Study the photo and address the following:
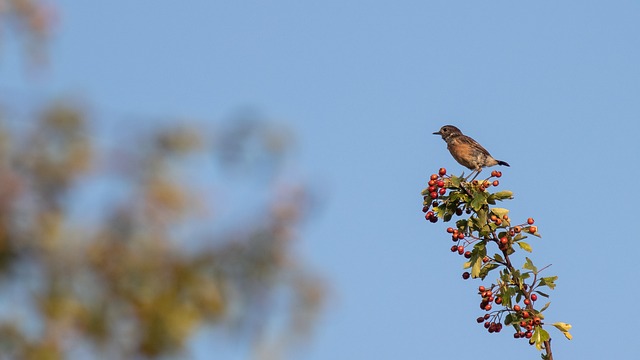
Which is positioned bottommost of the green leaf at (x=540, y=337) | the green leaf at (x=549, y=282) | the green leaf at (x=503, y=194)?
the green leaf at (x=540, y=337)

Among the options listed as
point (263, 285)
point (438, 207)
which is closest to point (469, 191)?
→ point (438, 207)

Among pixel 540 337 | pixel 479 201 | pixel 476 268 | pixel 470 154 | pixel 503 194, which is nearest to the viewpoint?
pixel 540 337

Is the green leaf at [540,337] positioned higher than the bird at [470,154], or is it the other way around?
the bird at [470,154]

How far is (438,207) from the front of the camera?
337 inches

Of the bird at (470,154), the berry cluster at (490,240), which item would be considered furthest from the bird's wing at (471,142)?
the berry cluster at (490,240)

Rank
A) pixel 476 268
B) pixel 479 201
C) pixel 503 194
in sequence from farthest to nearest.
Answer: pixel 503 194
pixel 479 201
pixel 476 268

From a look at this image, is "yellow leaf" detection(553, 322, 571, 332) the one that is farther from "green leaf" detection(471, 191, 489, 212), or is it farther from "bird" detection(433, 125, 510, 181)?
"bird" detection(433, 125, 510, 181)

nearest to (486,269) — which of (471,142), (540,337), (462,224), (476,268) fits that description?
Result: (476,268)

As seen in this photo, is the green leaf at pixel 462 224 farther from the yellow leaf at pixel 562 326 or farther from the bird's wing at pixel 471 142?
the bird's wing at pixel 471 142

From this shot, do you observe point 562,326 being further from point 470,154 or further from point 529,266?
point 470,154

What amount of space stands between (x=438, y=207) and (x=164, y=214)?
12.9 ft

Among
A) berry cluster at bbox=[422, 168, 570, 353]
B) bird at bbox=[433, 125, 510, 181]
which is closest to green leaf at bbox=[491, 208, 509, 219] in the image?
berry cluster at bbox=[422, 168, 570, 353]

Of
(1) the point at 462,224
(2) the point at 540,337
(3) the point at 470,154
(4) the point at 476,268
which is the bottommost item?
(2) the point at 540,337

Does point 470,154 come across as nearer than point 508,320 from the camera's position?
No
